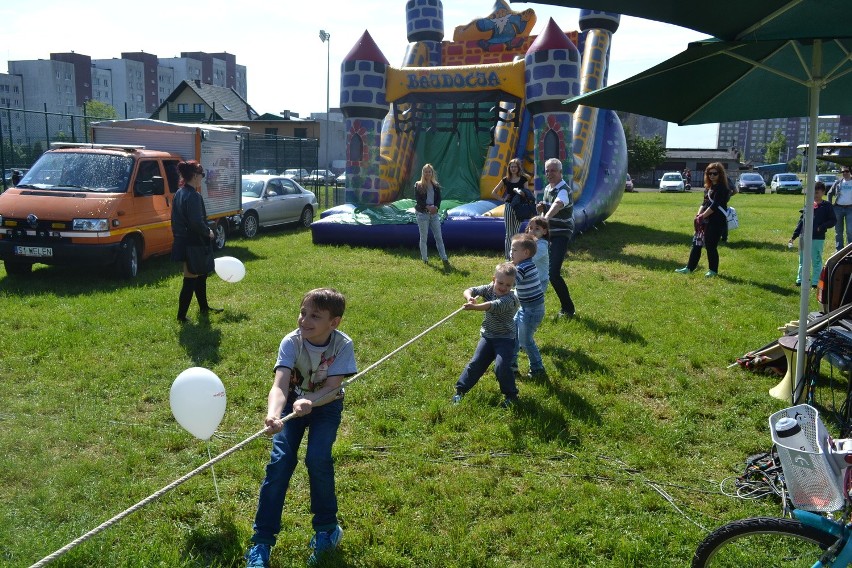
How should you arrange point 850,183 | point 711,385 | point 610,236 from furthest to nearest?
1. point 610,236
2. point 850,183
3. point 711,385

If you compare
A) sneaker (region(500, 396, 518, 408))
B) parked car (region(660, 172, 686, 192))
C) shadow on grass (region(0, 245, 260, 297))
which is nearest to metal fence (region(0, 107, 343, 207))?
shadow on grass (region(0, 245, 260, 297))

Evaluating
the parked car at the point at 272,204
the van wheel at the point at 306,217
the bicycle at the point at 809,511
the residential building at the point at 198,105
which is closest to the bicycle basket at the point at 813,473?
the bicycle at the point at 809,511

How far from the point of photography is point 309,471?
3617 mm

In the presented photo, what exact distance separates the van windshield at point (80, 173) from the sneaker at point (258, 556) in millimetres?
8529

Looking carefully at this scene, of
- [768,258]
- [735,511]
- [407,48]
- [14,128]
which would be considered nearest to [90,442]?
[735,511]

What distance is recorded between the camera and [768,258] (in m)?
13.4

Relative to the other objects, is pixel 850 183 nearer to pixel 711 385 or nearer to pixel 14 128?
pixel 711 385

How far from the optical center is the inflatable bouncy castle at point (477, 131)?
1438 cm

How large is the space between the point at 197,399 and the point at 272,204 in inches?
537

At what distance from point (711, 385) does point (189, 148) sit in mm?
10173

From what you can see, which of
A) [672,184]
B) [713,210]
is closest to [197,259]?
[713,210]

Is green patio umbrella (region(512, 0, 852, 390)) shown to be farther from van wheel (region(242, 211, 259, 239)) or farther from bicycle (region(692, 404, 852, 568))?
van wheel (region(242, 211, 259, 239))

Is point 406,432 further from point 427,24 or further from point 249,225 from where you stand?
point 427,24

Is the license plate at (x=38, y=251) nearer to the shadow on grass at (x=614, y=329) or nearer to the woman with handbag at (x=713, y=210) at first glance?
the shadow on grass at (x=614, y=329)
